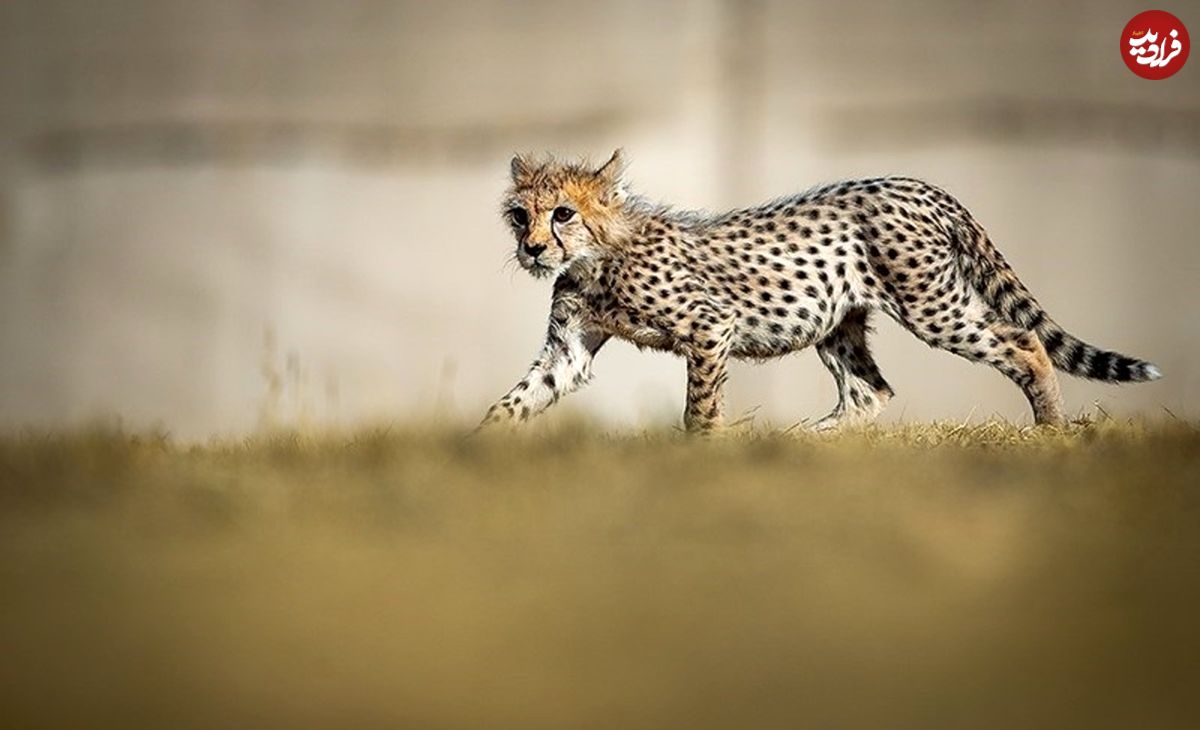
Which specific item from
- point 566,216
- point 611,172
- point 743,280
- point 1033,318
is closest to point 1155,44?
point 1033,318

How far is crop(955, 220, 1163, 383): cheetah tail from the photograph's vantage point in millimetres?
3037

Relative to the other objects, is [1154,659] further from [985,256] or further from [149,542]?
[985,256]

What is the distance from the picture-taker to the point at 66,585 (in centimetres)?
152

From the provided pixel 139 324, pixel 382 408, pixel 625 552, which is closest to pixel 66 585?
pixel 625 552

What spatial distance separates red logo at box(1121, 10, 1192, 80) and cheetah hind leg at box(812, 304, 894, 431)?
92 centimetres

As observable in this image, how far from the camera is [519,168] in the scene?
9.94 ft

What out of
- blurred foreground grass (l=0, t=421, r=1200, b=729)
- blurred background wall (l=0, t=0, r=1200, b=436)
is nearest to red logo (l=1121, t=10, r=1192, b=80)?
blurred background wall (l=0, t=0, r=1200, b=436)

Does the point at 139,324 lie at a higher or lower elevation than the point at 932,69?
lower

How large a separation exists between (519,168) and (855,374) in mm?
806

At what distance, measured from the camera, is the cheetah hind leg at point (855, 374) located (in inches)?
121

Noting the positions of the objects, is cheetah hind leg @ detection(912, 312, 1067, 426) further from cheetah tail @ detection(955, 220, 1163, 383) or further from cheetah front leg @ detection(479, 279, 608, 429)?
cheetah front leg @ detection(479, 279, 608, 429)

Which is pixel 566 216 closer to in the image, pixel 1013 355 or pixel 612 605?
pixel 1013 355

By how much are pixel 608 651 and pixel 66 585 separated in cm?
55

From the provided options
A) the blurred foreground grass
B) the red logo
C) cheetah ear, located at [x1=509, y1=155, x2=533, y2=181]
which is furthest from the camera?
the red logo
